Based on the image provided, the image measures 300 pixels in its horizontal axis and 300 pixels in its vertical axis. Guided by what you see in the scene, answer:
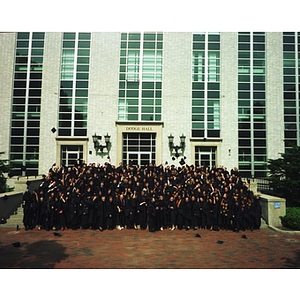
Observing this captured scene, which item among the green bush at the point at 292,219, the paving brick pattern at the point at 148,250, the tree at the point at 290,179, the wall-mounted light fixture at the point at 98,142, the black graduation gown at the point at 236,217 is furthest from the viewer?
the wall-mounted light fixture at the point at 98,142

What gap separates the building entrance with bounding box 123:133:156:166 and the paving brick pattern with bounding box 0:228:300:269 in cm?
1105

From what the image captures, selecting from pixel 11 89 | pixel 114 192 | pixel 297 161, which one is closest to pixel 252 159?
pixel 297 161

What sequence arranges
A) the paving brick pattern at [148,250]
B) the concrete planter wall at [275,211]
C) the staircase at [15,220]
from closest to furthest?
the paving brick pattern at [148,250] → the staircase at [15,220] → the concrete planter wall at [275,211]

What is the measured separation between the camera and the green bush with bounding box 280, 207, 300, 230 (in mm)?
11312

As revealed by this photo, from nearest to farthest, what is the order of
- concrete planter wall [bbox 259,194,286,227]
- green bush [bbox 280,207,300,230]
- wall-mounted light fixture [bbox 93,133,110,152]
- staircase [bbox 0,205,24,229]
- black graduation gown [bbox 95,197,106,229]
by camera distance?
green bush [bbox 280,207,300,230], black graduation gown [bbox 95,197,106,229], staircase [bbox 0,205,24,229], concrete planter wall [bbox 259,194,286,227], wall-mounted light fixture [bbox 93,133,110,152]

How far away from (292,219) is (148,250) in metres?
7.05

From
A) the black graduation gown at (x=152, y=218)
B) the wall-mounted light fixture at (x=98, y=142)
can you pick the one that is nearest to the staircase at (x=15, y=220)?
the black graduation gown at (x=152, y=218)

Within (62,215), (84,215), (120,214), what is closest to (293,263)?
(120,214)

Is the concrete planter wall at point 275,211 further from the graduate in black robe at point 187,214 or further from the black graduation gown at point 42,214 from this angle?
the black graduation gown at point 42,214

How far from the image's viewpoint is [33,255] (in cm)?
800

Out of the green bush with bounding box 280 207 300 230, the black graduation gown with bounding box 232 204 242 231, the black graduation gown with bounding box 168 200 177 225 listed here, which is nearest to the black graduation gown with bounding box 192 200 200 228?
the black graduation gown with bounding box 168 200 177 225

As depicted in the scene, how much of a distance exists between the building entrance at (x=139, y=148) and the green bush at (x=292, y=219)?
12.0 m

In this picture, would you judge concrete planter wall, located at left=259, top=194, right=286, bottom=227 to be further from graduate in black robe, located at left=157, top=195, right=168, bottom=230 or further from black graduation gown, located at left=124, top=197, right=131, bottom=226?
black graduation gown, located at left=124, top=197, right=131, bottom=226

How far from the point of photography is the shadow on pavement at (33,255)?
283 inches
